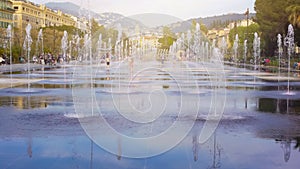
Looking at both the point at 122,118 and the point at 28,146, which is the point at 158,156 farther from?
the point at 122,118

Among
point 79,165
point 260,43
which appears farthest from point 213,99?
point 260,43

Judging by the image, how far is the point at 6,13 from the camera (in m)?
100

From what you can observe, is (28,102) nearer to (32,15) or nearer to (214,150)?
(214,150)

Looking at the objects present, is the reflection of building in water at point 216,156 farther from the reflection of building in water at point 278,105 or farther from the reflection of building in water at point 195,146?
the reflection of building in water at point 278,105

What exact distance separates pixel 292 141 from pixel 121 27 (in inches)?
287

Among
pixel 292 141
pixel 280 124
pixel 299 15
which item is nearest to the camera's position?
pixel 292 141

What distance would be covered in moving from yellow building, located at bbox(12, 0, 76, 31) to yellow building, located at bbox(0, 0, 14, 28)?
9.24 feet

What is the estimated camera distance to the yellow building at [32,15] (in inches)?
4348

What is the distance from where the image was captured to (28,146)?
26.1 ft

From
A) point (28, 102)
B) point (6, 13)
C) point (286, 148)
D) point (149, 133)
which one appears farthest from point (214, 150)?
point (6, 13)

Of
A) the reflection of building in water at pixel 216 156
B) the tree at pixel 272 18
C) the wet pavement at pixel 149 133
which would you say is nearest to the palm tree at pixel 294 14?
the tree at pixel 272 18

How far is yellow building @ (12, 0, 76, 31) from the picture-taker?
11044 centimetres

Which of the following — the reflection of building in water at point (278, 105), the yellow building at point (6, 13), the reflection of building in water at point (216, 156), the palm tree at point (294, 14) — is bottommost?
the reflection of building in water at point (216, 156)

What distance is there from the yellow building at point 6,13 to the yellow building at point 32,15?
111 inches
